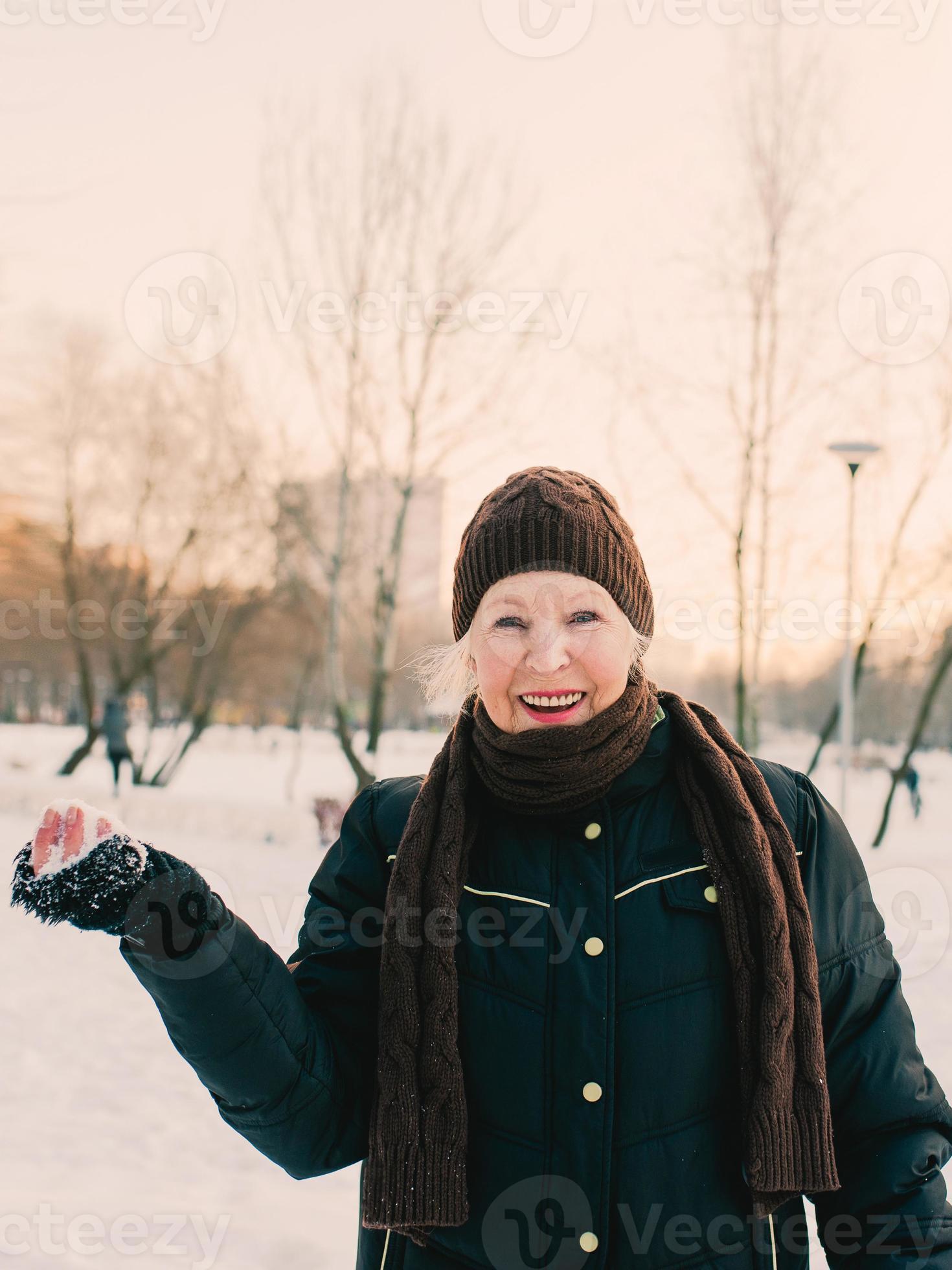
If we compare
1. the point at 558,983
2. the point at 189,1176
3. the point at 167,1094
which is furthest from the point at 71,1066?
the point at 558,983

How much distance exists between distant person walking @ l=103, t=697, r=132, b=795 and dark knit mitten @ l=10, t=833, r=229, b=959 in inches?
644

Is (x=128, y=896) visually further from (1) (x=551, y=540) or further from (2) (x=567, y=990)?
(1) (x=551, y=540)

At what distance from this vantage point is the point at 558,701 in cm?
159

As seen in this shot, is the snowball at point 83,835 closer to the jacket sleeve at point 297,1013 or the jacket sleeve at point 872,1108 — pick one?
the jacket sleeve at point 297,1013

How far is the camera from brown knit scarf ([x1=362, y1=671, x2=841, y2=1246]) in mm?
1450

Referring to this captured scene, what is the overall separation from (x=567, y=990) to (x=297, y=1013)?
392 mm

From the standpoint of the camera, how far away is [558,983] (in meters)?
1.48

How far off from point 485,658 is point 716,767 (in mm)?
408

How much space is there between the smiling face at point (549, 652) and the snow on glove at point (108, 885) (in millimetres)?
535

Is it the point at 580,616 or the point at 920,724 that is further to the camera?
the point at 920,724

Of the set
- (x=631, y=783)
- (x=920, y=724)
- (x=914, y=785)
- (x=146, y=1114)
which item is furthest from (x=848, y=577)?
(x=631, y=783)

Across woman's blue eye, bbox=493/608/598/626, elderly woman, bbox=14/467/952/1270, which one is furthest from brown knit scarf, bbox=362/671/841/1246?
woman's blue eye, bbox=493/608/598/626

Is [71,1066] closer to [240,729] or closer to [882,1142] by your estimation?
[882,1142]

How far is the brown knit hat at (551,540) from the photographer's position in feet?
5.30
